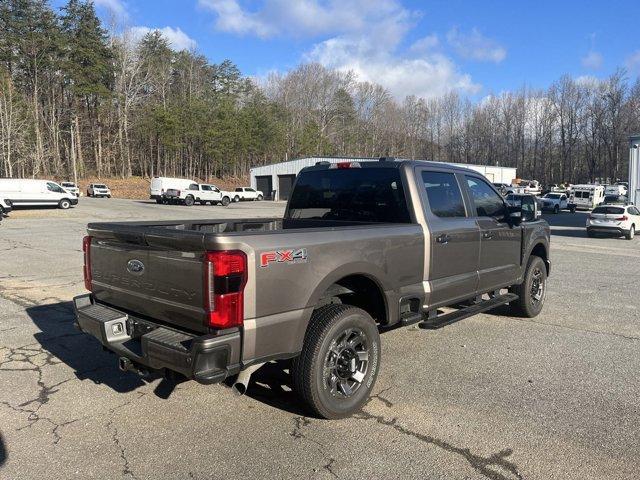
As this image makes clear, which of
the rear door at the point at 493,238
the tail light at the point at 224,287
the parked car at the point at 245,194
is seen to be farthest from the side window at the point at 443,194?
the parked car at the point at 245,194

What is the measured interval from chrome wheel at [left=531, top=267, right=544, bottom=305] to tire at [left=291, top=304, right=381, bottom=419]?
3612 millimetres

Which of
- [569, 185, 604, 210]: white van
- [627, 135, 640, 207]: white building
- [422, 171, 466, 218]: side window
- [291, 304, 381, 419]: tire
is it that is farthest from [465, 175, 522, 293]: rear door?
[569, 185, 604, 210]: white van

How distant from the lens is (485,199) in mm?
5707

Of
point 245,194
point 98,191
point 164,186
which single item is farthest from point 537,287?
point 98,191

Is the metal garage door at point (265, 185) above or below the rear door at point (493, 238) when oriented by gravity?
above

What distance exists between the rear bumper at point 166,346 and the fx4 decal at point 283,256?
18.9 inches

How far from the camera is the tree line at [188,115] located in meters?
60.3

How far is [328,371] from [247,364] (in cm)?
76

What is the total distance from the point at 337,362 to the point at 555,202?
145ft

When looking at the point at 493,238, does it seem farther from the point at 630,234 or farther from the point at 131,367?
the point at 630,234

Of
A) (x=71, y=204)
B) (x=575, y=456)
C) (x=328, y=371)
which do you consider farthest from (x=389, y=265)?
(x=71, y=204)

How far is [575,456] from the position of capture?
3.22 meters

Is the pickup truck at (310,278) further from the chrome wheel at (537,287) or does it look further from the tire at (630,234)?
the tire at (630,234)

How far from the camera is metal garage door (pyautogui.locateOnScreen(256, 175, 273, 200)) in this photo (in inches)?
2309
